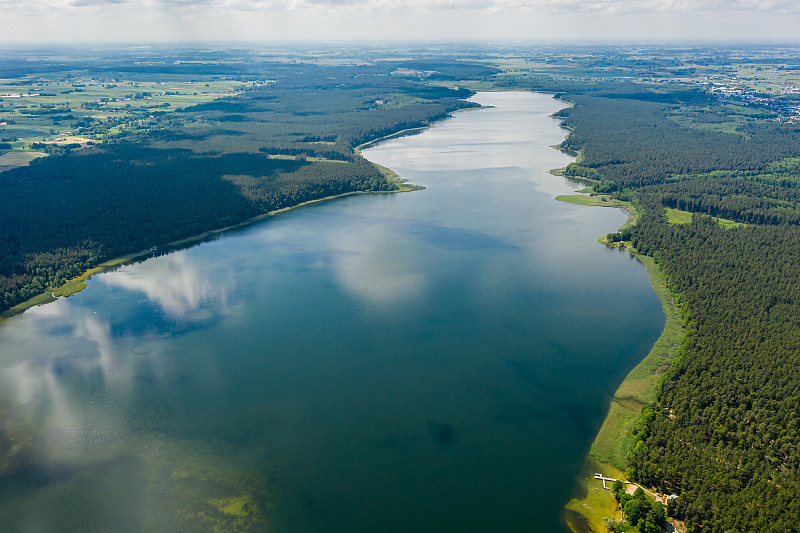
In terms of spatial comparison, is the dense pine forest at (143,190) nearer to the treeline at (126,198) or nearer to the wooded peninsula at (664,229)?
the treeline at (126,198)

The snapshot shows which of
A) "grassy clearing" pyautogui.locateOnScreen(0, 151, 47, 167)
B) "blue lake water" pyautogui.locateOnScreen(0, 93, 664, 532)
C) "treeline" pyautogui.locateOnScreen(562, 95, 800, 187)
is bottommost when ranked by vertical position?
"blue lake water" pyautogui.locateOnScreen(0, 93, 664, 532)

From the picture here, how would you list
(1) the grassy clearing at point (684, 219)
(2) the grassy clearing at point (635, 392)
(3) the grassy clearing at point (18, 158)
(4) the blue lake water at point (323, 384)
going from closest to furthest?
(4) the blue lake water at point (323, 384), (2) the grassy clearing at point (635, 392), (1) the grassy clearing at point (684, 219), (3) the grassy clearing at point (18, 158)

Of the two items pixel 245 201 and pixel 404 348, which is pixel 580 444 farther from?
pixel 245 201

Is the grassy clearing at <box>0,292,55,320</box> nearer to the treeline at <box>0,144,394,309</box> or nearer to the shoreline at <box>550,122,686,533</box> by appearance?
the treeline at <box>0,144,394,309</box>

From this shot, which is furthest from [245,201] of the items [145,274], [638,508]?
[638,508]

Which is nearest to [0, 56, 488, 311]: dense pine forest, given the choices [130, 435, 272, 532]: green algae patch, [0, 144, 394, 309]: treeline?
[0, 144, 394, 309]: treeline

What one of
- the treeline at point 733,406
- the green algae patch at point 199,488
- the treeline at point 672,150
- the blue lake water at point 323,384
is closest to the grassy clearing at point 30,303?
the blue lake water at point 323,384

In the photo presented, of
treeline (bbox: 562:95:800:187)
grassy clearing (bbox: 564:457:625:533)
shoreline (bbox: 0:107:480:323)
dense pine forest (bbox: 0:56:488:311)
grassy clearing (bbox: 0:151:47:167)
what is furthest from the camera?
grassy clearing (bbox: 0:151:47:167)
